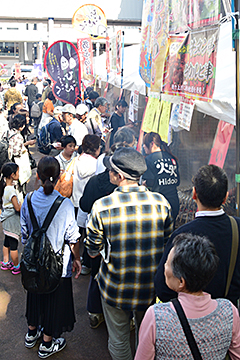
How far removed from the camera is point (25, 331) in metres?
3.35

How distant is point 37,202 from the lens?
2791mm

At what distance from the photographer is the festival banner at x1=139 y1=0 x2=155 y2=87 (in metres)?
4.44

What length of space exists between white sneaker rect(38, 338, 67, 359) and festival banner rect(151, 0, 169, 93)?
2.92 meters

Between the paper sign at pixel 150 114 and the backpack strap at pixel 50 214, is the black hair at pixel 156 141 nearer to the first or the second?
the paper sign at pixel 150 114

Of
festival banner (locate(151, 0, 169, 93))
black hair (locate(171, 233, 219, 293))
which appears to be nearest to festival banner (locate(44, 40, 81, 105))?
festival banner (locate(151, 0, 169, 93))

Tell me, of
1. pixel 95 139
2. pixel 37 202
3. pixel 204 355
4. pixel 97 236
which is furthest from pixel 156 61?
pixel 204 355

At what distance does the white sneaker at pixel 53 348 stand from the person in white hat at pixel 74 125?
3452 mm

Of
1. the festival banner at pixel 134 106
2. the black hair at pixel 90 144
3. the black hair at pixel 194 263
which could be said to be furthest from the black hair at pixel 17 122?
the black hair at pixel 194 263

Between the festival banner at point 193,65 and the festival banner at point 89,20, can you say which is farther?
the festival banner at point 89,20

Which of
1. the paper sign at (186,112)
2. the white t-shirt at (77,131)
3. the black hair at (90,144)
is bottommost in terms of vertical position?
the white t-shirt at (77,131)

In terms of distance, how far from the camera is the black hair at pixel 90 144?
404 cm

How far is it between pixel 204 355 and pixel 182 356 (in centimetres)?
9

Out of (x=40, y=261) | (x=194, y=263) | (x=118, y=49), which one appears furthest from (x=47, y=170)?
(x=118, y=49)

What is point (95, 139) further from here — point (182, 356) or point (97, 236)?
point (182, 356)
